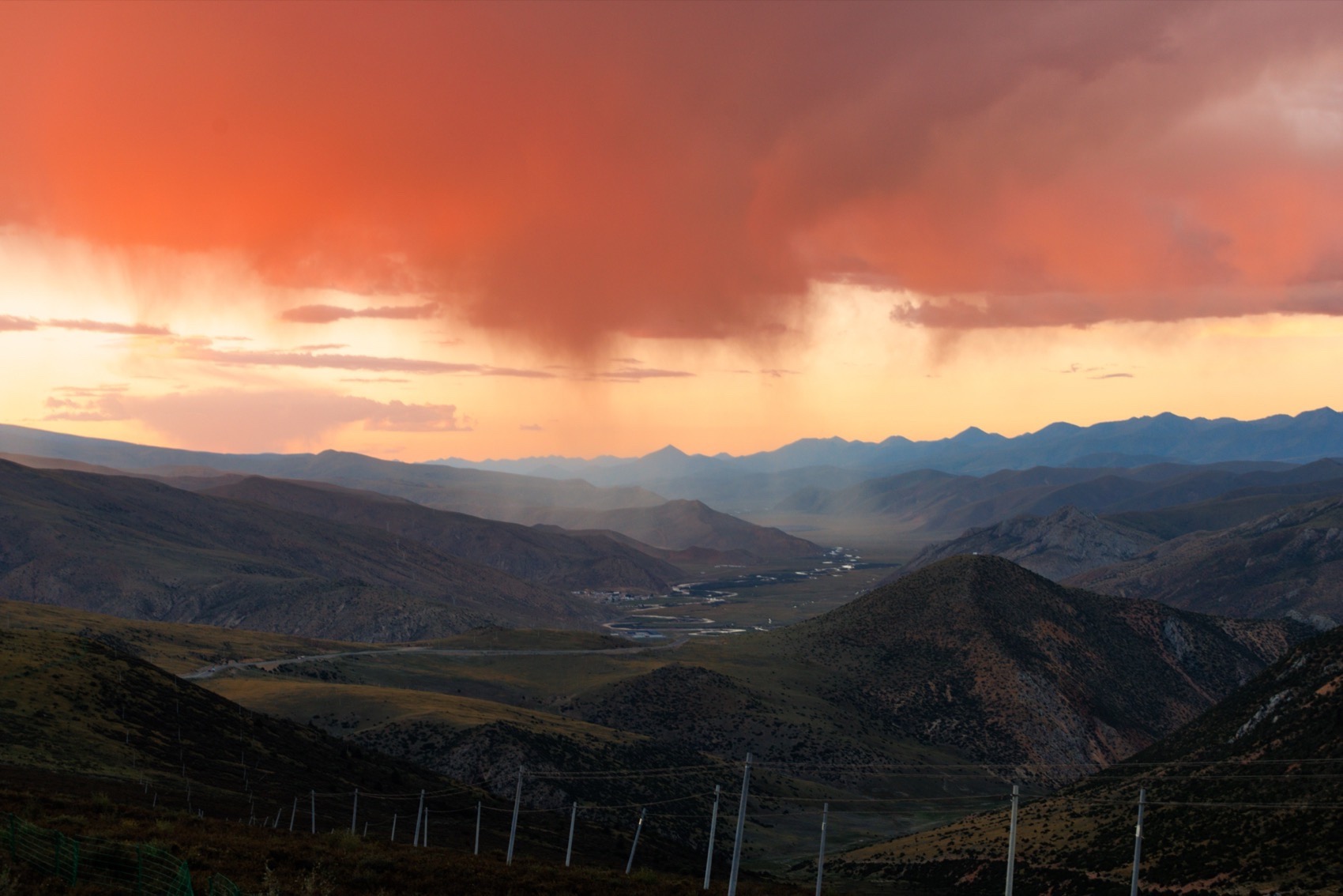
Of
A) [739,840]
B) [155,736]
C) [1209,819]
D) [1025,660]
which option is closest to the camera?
[739,840]

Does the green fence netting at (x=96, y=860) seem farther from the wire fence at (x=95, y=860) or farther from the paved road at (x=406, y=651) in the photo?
the paved road at (x=406, y=651)

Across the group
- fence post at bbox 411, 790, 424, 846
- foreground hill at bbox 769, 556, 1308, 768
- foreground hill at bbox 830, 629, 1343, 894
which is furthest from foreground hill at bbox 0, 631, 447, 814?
foreground hill at bbox 769, 556, 1308, 768

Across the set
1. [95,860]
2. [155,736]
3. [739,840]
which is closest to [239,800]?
[155,736]

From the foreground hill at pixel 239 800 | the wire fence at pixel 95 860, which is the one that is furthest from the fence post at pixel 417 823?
the wire fence at pixel 95 860

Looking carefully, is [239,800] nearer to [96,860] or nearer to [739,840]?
[739,840]

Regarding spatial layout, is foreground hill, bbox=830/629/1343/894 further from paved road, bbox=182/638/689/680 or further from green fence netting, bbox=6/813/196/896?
paved road, bbox=182/638/689/680

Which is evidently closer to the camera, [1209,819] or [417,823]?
[417,823]
